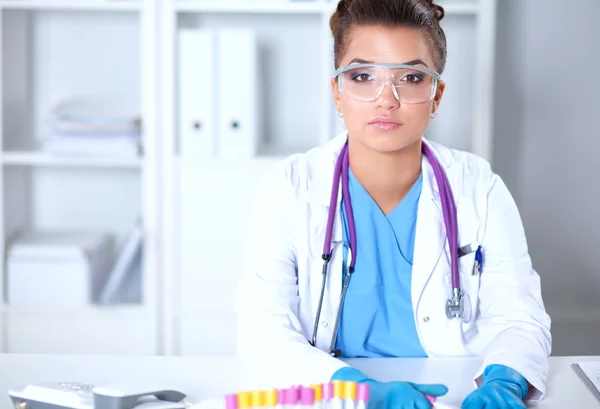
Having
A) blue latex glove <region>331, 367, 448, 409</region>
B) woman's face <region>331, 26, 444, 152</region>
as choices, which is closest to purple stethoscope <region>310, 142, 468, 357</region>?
woman's face <region>331, 26, 444, 152</region>

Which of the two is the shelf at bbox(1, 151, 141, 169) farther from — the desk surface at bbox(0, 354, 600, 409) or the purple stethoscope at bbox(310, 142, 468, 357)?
the desk surface at bbox(0, 354, 600, 409)

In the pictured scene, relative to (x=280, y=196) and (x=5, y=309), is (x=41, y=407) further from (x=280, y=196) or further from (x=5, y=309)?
(x=5, y=309)

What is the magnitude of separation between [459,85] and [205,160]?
0.86m

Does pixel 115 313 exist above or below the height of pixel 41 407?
below

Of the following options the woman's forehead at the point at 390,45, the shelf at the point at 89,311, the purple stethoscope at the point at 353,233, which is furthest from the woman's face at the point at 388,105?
the shelf at the point at 89,311

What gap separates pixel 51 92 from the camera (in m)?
2.74

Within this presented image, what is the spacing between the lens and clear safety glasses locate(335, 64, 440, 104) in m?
1.47

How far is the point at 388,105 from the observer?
1.45 m

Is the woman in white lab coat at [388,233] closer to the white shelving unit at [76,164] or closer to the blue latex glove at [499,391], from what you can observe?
the blue latex glove at [499,391]

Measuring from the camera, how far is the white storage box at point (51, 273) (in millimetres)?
2445

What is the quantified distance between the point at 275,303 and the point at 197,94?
3.58 ft

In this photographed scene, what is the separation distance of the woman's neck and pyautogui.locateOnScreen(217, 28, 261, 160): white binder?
81 cm

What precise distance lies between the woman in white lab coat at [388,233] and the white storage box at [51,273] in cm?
110

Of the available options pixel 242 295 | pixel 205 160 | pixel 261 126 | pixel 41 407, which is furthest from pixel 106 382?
pixel 261 126
